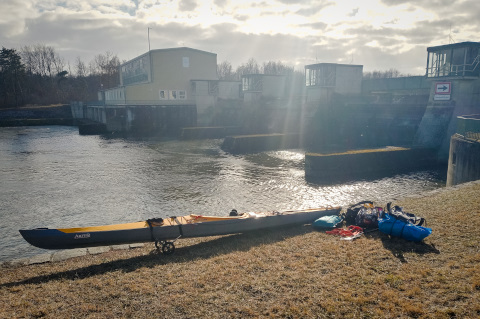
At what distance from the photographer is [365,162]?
1069 inches

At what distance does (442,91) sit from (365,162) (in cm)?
1265

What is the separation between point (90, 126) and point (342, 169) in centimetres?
4594

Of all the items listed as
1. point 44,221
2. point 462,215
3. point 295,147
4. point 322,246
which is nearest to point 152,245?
point 322,246

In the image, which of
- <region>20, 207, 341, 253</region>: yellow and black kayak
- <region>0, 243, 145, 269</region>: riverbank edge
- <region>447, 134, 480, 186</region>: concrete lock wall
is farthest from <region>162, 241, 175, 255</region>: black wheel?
<region>447, 134, 480, 186</region>: concrete lock wall

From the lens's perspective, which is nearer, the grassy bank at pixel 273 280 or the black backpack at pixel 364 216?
the grassy bank at pixel 273 280

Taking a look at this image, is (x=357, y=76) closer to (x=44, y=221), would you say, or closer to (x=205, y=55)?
(x=205, y=55)

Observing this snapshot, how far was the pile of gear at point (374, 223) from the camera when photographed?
9.49 metres

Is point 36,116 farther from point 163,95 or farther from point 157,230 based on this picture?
point 157,230

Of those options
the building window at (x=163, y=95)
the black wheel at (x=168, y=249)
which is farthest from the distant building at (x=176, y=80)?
the black wheel at (x=168, y=249)

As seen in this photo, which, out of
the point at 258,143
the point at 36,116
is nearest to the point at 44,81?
the point at 36,116

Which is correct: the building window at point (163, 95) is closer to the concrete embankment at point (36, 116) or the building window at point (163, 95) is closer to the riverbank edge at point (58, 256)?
the concrete embankment at point (36, 116)

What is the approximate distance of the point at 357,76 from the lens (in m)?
48.7

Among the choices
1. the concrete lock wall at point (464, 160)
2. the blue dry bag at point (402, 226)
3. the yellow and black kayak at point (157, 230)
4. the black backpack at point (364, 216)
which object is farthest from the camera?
the concrete lock wall at point (464, 160)

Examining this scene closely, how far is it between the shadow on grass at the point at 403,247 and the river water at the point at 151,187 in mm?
8609
